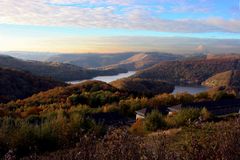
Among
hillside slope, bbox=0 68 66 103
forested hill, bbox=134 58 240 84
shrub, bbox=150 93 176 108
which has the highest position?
shrub, bbox=150 93 176 108

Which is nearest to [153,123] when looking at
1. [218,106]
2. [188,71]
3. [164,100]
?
[218,106]

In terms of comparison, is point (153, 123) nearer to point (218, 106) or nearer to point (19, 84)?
point (218, 106)

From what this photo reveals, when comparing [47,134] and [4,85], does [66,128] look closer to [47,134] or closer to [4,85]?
[47,134]

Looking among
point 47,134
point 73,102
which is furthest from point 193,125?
point 73,102

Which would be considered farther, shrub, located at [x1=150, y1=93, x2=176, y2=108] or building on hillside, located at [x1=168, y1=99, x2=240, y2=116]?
Answer: shrub, located at [x1=150, y1=93, x2=176, y2=108]

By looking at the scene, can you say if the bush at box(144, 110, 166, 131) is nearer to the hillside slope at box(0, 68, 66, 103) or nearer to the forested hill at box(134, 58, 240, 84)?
the hillside slope at box(0, 68, 66, 103)

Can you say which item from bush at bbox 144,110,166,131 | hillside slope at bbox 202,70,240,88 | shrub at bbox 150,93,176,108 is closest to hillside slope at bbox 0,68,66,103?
shrub at bbox 150,93,176,108
